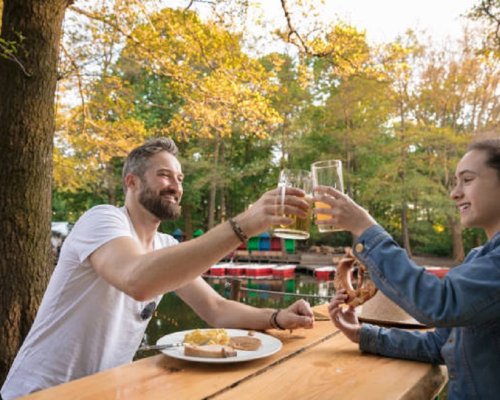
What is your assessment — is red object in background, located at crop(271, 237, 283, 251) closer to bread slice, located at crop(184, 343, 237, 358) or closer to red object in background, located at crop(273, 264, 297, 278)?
red object in background, located at crop(273, 264, 297, 278)

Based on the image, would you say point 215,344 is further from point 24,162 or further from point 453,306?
point 24,162

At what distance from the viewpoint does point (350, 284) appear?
6.24 feet

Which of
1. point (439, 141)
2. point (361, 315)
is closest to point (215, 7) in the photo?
point (361, 315)

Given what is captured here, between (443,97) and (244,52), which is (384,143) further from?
(244,52)

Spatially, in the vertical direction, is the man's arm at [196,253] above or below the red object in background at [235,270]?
above

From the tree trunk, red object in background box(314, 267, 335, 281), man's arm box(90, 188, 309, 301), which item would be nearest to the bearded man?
man's arm box(90, 188, 309, 301)

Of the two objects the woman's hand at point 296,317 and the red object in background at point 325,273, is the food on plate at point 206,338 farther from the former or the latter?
the red object in background at point 325,273

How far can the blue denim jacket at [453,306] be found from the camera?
1.29 metres

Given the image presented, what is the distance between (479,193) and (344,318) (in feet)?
2.22

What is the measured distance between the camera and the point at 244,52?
668 centimetres

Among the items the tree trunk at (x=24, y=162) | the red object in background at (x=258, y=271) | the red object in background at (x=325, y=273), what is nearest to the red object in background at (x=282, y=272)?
the red object in background at (x=258, y=271)

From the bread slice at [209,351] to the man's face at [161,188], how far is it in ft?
2.79

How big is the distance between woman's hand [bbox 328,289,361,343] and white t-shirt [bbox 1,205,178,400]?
0.84m

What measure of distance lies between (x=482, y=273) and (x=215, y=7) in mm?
5534
